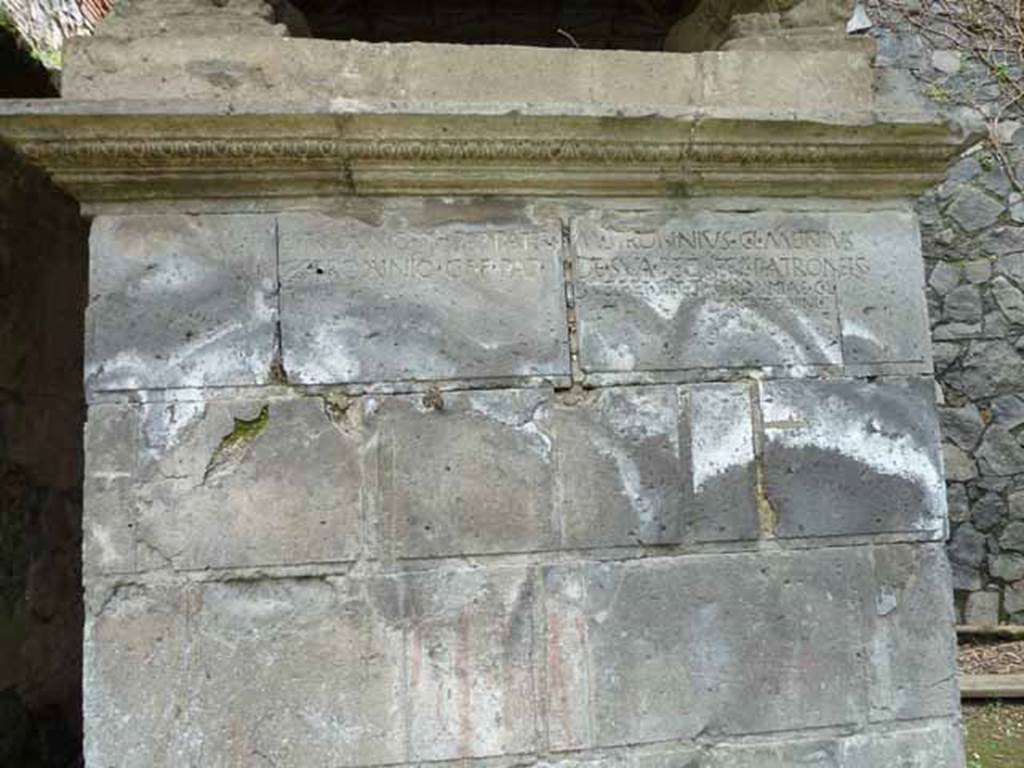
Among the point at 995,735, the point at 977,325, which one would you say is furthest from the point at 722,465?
the point at 977,325

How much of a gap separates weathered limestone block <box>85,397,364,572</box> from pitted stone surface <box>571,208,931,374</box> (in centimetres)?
70

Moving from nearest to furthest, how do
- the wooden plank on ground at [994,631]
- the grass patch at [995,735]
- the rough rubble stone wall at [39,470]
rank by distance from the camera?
the rough rubble stone wall at [39,470] → the grass patch at [995,735] → the wooden plank on ground at [994,631]

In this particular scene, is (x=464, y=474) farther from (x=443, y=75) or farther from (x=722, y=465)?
(x=443, y=75)

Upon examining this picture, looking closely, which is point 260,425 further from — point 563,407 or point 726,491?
point 726,491

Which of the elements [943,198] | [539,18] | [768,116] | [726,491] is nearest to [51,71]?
[539,18]

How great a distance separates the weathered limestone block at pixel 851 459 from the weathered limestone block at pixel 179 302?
1.29 metres

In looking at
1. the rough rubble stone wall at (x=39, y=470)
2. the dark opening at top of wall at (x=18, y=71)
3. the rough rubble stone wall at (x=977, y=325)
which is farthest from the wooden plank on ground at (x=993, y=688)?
the dark opening at top of wall at (x=18, y=71)

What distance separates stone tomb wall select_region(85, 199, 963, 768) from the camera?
2.17 metres

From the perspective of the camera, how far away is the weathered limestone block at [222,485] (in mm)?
2168

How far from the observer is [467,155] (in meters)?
2.31

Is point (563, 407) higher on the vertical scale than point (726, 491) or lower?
higher

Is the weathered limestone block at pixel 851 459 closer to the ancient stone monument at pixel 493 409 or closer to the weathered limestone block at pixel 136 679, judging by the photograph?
the ancient stone monument at pixel 493 409

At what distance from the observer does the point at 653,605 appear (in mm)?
2291

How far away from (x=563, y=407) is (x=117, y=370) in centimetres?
107
